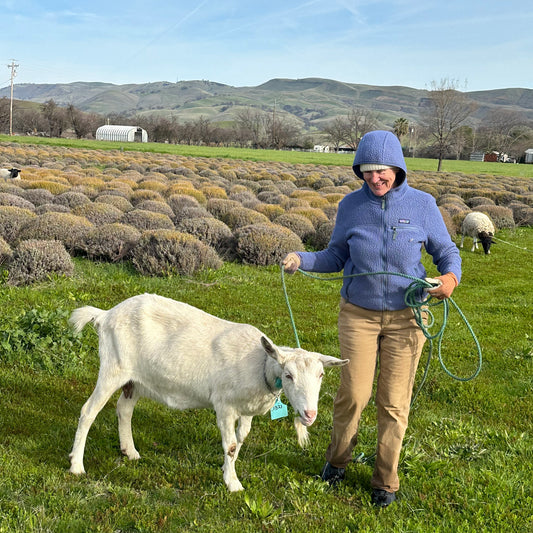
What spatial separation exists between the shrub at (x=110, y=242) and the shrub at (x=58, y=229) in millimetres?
261

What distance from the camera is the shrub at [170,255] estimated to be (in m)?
10.3

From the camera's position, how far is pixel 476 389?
6.20 meters

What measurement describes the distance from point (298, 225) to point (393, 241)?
36.2 ft

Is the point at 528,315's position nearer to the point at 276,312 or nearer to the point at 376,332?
the point at 276,312

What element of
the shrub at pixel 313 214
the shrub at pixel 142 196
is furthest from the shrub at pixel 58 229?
the shrub at pixel 313 214

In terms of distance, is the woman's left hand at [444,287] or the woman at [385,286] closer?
the woman's left hand at [444,287]

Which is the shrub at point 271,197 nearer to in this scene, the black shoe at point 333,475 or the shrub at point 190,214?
the shrub at point 190,214

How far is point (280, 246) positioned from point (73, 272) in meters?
4.65

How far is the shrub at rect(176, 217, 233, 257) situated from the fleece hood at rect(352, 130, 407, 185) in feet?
28.9

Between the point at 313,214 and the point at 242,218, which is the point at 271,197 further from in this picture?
the point at 242,218

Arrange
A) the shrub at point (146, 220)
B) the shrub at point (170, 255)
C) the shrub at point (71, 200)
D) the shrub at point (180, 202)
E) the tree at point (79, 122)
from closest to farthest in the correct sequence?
the shrub at point (170, 255)
the shrub at point (146, 220)
the shrub at point (71, 200)
the shrub at point (180, 202)
the tree at point (79, 122)

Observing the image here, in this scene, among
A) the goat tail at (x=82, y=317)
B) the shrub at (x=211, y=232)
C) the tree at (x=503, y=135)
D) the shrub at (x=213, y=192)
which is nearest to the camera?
the goat tail at (x=82, y=317)

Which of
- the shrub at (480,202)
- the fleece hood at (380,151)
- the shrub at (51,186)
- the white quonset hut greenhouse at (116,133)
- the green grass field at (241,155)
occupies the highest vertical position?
the white quonset hut greenhouse at (116,133)

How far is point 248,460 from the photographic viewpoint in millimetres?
4414
